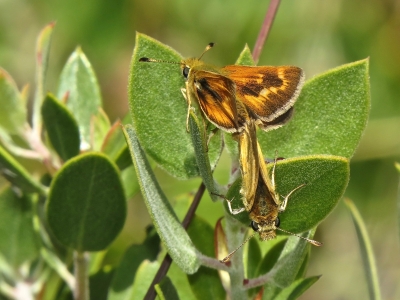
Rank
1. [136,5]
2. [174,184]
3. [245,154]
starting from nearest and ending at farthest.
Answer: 1. [245,154]
2. [174,184]
3. [136,5]

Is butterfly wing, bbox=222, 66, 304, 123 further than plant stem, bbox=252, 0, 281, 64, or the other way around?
plant stem, bbox=252, 0, 281, 64

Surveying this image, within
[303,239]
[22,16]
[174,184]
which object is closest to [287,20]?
[174,184]

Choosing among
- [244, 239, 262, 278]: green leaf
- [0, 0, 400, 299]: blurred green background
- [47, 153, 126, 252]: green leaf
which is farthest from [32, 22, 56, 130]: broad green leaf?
[0, 0, 400, 299]: blurred green background

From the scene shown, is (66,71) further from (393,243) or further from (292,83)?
(393,243)

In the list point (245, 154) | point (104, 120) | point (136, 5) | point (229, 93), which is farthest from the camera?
point (136, 5)

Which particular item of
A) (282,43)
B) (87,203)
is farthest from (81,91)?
(282,43)

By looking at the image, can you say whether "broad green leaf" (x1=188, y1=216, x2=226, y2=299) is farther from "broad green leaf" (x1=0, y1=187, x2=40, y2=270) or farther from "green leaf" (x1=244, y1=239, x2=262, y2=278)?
"broad green leaf" (x1=0, y1=187, x2=40, y2=270)

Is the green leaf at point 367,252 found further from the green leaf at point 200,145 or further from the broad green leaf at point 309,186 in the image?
the green leaf at point 200,145
